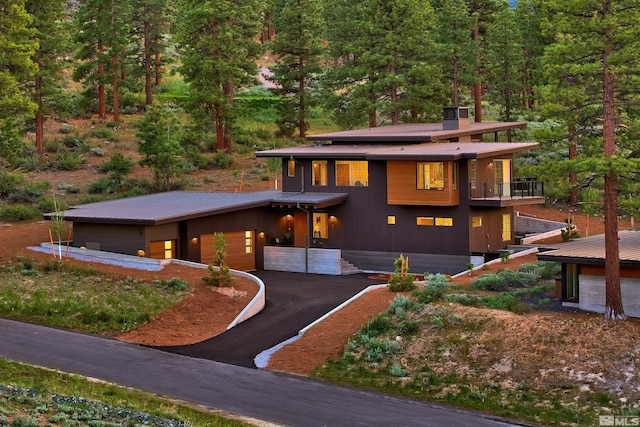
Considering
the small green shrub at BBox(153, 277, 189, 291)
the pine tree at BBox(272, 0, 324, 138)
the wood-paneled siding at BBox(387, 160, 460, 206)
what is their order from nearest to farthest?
the small green shrub at BBox(153, 277, 189, 291) < the wood-paneled siding at BBox(387, 160, 460, 206) < the pine tree at BBox(272, 0, 324, 138)

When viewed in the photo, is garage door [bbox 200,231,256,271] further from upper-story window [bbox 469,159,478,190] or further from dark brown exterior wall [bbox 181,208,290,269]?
upper-story window [bbox 469,159,478,190]

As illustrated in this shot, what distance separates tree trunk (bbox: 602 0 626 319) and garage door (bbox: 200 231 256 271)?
756 inches

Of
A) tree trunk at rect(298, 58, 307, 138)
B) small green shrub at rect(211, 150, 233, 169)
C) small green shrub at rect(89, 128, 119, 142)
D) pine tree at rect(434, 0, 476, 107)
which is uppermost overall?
pine tree at rect(434, 0, 476, 107)

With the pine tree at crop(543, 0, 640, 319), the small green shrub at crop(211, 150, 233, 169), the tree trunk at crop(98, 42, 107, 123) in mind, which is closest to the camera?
the pine tree at crop(543, 0, 640, 319)

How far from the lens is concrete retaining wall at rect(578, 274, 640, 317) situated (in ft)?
90.9

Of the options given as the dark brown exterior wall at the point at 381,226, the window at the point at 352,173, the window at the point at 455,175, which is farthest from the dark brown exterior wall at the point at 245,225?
the window at the point at 455,175

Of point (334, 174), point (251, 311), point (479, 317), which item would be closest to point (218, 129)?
point (334, 174)

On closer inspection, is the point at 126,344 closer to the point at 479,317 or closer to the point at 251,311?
the point at 251,311

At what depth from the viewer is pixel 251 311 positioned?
31734 millimetres

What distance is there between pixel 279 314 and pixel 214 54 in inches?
1182

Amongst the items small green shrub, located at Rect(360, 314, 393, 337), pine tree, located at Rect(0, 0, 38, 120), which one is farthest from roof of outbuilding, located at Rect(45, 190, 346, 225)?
small green shrub, located at Rect(360, 314, 393, 337)

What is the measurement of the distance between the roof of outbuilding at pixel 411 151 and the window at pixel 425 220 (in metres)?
2.93

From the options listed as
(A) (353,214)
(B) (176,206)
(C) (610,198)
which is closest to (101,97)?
(B) (176,206)

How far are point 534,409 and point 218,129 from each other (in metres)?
41.4
